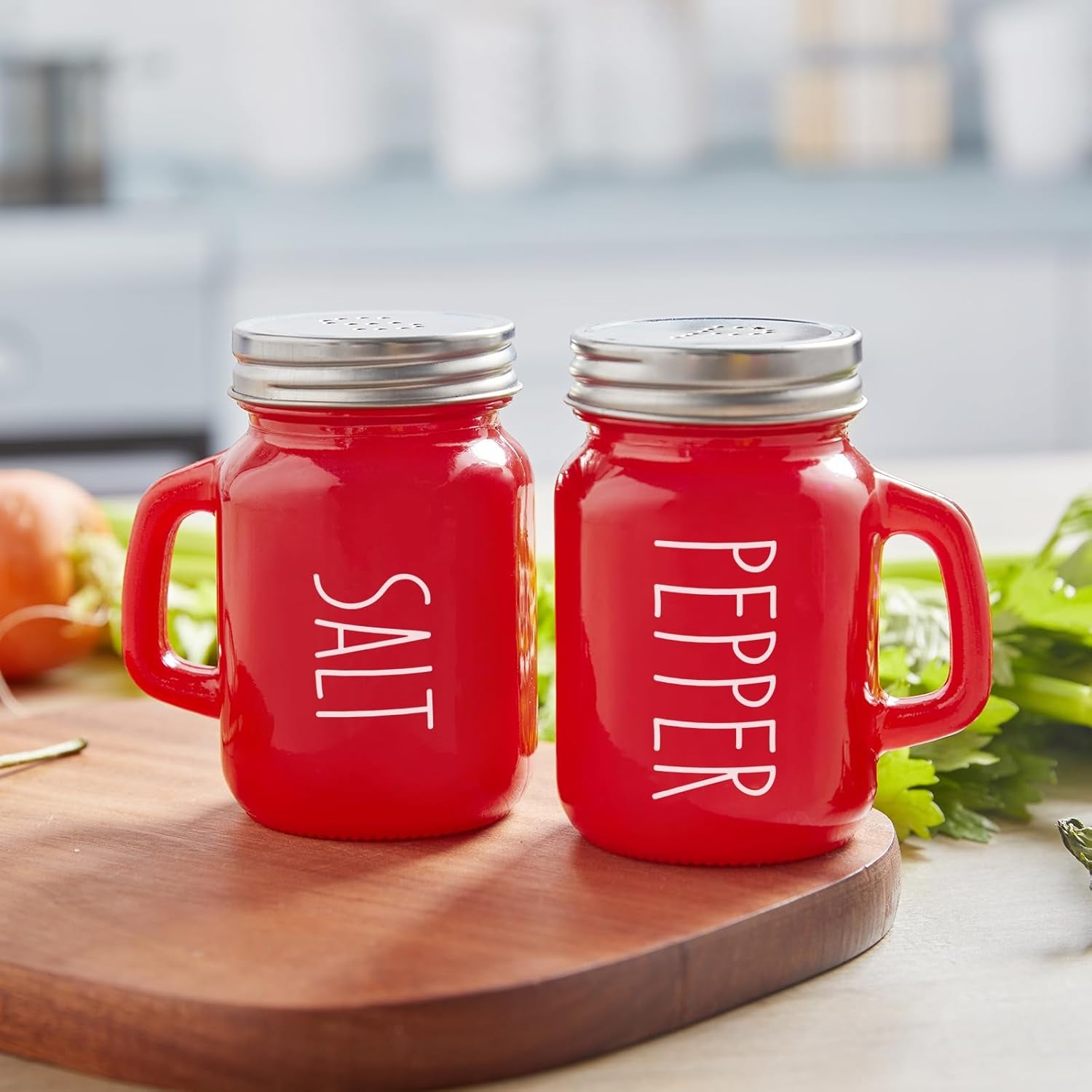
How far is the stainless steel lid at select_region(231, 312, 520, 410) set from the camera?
2.12ft

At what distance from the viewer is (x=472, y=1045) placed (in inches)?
21.4

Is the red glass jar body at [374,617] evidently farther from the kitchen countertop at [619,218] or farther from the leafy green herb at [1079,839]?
the kitchen countertop at [619,218]

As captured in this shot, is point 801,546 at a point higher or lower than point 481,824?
higher

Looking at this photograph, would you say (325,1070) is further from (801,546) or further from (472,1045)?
(801,546)

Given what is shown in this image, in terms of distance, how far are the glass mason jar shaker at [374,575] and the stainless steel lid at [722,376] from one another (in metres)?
0.06

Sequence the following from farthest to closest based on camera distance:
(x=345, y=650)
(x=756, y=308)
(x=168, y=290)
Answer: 1. (x=756, y=308)
2. (x=168, y=290)
3. (x=345, y=650)

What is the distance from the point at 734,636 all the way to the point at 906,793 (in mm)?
153

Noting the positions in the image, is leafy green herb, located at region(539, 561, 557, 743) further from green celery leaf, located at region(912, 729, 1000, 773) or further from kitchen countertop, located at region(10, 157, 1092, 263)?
kitchen countertop, located at region(10, 157, 1092, 263)

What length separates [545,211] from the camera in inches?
89.4

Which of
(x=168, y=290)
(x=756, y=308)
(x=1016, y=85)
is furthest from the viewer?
(x=1016, y=85)

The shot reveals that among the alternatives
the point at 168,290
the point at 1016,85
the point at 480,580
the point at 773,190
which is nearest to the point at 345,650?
the point at 480,580

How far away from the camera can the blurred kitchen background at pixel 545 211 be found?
2.14 meters

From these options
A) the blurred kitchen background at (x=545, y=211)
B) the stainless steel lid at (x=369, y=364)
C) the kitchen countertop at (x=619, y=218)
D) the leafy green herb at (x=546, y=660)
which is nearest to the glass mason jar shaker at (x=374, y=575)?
the stainless steel lid at (x=369, y=364)

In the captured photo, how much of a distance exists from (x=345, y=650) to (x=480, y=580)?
0.06m
